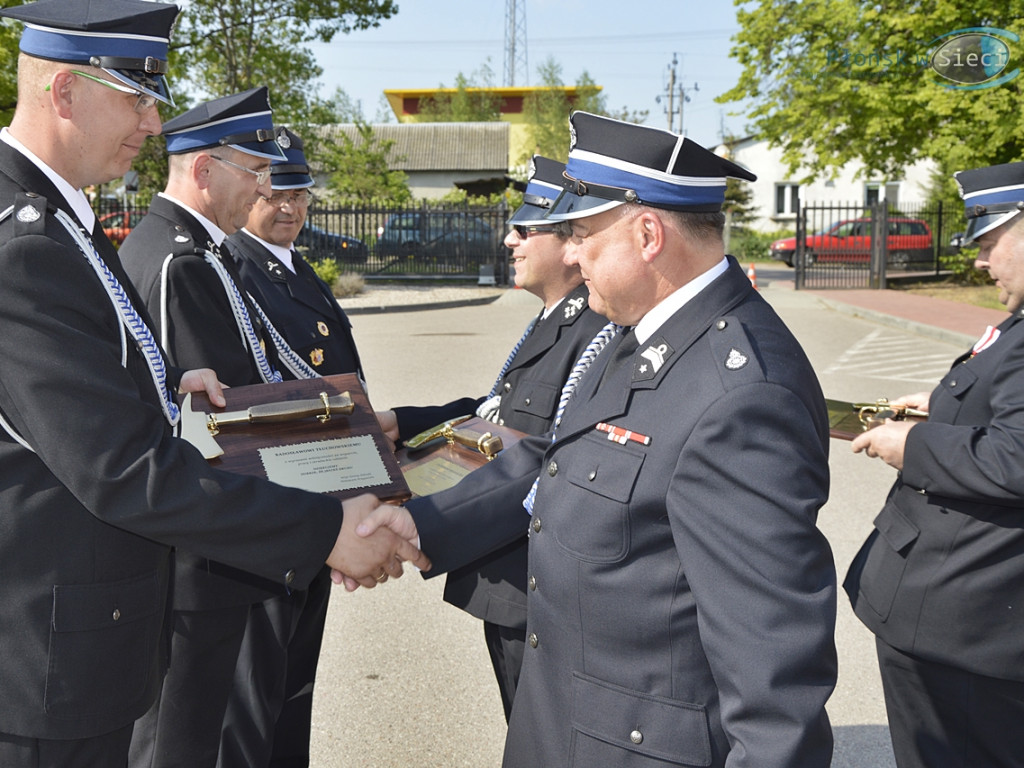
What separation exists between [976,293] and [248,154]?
853 inches

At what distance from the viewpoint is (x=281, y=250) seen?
4086 mm

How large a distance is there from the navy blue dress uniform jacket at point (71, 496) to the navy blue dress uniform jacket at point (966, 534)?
6.25 feet

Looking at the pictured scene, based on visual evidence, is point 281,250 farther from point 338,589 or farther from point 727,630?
point 727,630

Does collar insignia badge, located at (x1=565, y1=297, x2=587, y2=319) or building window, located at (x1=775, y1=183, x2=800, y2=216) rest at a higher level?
building window, located at (x1=775, y1=183, x2=800, y2=216)

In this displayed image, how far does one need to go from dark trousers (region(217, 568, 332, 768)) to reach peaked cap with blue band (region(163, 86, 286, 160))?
5.11 feet

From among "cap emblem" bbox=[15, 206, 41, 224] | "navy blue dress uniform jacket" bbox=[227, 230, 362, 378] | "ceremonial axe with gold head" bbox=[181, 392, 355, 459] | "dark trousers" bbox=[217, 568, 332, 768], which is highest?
"cap emblem" bbox=[15, 206, 41, 224]

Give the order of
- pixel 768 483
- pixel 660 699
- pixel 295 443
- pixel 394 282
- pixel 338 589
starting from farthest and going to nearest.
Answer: pixel 394 282 → pixel 338 589 → pixel 295 443 → pixel 660 699 → pixel 768 483

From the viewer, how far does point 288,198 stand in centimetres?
420

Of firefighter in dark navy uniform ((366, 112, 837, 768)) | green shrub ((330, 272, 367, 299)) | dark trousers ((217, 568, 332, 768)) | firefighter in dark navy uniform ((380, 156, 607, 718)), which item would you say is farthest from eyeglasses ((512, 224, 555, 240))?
green shrub ((330, 272, 367, 299))

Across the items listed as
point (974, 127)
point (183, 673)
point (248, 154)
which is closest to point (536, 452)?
point (183, 673)

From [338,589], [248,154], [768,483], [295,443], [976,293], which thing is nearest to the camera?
[768,483]

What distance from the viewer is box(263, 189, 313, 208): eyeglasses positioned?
13.6 ft

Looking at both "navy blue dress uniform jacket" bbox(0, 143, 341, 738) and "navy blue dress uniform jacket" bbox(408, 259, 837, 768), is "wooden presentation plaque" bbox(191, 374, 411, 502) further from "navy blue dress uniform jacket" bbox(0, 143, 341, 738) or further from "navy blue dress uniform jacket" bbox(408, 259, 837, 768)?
"navy blue dress uniform jacket" bbox(408, 259, 837, 768)

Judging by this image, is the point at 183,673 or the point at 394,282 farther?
the point at 394,282
